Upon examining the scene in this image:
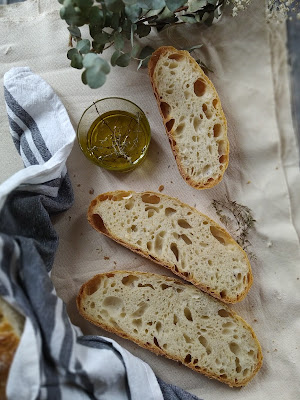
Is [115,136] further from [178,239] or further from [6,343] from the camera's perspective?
[6,343]

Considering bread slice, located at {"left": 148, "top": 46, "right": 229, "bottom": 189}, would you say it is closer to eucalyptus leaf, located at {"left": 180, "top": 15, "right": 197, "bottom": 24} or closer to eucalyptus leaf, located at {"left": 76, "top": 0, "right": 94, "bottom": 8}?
eucalyptus leaf, located at {"left": 180, "top": 15, "right": 197, "bottom": 24}

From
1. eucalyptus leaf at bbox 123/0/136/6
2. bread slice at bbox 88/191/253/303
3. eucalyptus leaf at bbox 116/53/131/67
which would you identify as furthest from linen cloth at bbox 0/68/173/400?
eucalyptus leaf at bbox 123/0/136/6

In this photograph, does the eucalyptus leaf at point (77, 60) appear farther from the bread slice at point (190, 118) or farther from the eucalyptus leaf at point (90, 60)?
the bread slice at point (190, 118)

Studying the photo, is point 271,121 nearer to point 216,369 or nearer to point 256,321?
point 256,321

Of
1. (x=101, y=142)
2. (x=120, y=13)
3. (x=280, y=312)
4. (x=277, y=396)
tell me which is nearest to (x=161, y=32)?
(x=120, y=13)

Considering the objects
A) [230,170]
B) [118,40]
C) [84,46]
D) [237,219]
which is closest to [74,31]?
[84,46]
